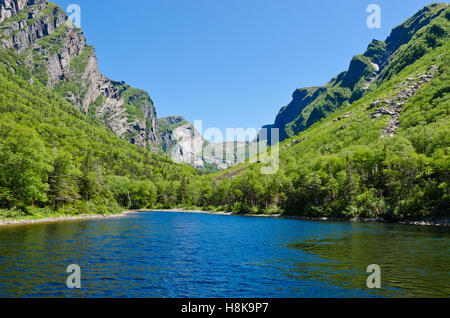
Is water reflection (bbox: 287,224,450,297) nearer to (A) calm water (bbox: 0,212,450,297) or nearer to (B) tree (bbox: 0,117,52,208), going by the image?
(A) calm water (bbox: 0,212,450,297)

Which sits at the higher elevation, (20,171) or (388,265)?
(20,171)

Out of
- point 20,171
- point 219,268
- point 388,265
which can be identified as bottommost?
point 219,268

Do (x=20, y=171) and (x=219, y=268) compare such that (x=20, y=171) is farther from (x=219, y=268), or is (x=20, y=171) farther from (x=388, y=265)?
(x=388, y=265)

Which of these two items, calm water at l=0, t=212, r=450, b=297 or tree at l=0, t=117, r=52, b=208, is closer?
calm water at l=0, t=212, r=450, b=297

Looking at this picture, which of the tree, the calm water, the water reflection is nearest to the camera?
the calm water

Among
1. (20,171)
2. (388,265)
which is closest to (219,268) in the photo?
(388,265)

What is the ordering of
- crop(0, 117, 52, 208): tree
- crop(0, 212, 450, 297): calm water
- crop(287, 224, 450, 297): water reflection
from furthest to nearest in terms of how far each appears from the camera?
crop(0, 117, 52, 208): tree → crop(287, 224, 450, 297): water reflection → crop(0, 212, 450, 297): calm water

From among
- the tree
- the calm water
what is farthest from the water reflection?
the tree

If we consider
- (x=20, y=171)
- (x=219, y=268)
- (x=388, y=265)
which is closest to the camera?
(x=219, y=268)

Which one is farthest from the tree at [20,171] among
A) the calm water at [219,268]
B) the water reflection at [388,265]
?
the water reflection at [388,265]

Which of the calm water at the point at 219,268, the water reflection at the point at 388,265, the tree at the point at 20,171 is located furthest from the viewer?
the tree at the point at 20,171

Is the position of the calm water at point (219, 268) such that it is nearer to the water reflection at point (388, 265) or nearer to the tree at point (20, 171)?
the water reflection at point (388, 265)
